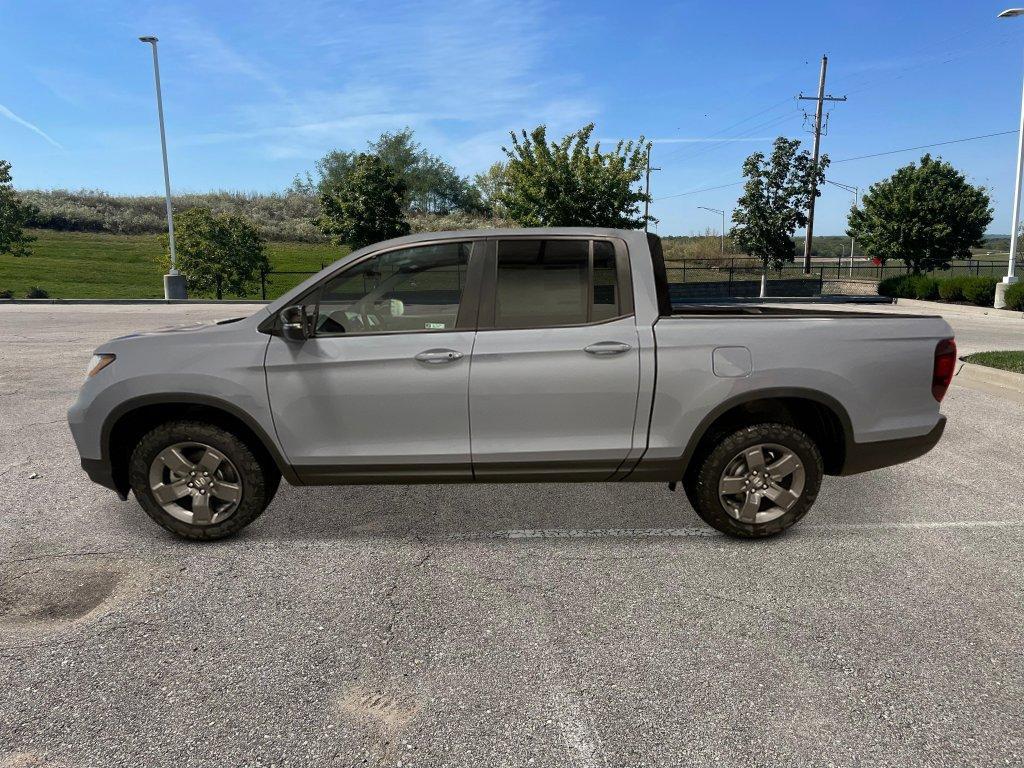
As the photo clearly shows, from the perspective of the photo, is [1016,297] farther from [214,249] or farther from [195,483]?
[214,249]

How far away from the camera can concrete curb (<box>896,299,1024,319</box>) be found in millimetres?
22766

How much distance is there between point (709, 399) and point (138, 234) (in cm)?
7579

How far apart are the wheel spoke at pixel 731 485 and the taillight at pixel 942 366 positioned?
1.29 meters

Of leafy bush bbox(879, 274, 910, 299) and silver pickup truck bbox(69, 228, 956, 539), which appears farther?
leafy bush bbox(879, 274, 910, 299)

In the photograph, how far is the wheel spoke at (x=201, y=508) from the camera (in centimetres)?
418

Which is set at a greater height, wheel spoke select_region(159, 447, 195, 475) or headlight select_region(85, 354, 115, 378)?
headlight select_region(85, 354, 115, 378)

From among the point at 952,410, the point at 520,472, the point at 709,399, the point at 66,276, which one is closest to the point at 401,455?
the point at 520,472

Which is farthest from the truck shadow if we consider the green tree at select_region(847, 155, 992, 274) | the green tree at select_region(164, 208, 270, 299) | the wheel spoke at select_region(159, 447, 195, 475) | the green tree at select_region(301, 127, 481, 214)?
the green tree at select_region(301, 127, 481, 214)

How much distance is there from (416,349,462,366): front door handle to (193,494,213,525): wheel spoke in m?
1.56

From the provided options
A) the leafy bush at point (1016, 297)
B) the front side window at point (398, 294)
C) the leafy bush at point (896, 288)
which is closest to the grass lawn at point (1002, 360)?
the front side window at point (398, 294)

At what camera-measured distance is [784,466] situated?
4.14m

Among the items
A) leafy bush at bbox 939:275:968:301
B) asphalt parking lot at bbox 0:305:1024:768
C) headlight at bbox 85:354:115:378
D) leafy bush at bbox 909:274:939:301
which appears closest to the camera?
asphalt parking lot at bbox 0:305:1024:768

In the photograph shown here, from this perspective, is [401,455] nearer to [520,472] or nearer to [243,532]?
[520,472]

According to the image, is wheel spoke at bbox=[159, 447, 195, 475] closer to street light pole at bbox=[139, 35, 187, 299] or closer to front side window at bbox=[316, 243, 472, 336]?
front side window at bbox=[316, 243, 472, 336]
